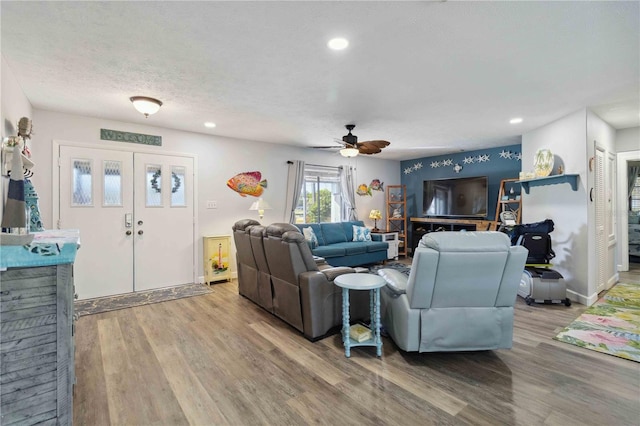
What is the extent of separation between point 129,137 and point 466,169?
6801 millimetres

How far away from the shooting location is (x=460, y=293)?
8.09ft

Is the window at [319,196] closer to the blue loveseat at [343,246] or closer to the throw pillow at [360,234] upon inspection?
the blue loveseat at [343,246]

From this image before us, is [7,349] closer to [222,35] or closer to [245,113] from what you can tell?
[222,35]

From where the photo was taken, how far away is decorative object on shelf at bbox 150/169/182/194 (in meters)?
4.78

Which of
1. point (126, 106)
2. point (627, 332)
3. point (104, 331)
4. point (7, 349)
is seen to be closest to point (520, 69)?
point (627, 332)

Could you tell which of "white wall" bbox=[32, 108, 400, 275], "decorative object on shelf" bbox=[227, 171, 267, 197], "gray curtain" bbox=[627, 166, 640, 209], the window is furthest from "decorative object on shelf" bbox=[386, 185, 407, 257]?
"gray curtain" bbox=[627, 166, 640, 209]

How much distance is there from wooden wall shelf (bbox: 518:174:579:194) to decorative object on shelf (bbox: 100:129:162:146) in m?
5.86

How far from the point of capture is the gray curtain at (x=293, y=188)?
20.5ft

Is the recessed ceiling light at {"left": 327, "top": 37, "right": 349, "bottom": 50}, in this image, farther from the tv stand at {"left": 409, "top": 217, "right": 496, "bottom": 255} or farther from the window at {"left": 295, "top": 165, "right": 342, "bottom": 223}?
the tv stand at {"left": 409, "top": 217, "right": 496, "bottom": 255}

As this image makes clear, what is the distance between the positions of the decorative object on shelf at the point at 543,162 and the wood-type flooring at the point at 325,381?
2.28 m

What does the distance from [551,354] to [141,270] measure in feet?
17.0

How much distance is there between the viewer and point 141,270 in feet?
15.3

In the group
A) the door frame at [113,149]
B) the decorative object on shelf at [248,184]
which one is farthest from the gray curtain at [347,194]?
the door frame at [113,149]

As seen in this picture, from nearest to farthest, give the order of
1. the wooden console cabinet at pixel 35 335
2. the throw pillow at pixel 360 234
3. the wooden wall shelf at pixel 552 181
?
the wooden console cabinet at pixel 35 335 → the wooden wall shelf at pixel 552 181 → the throw pillow at pixel 360 234
